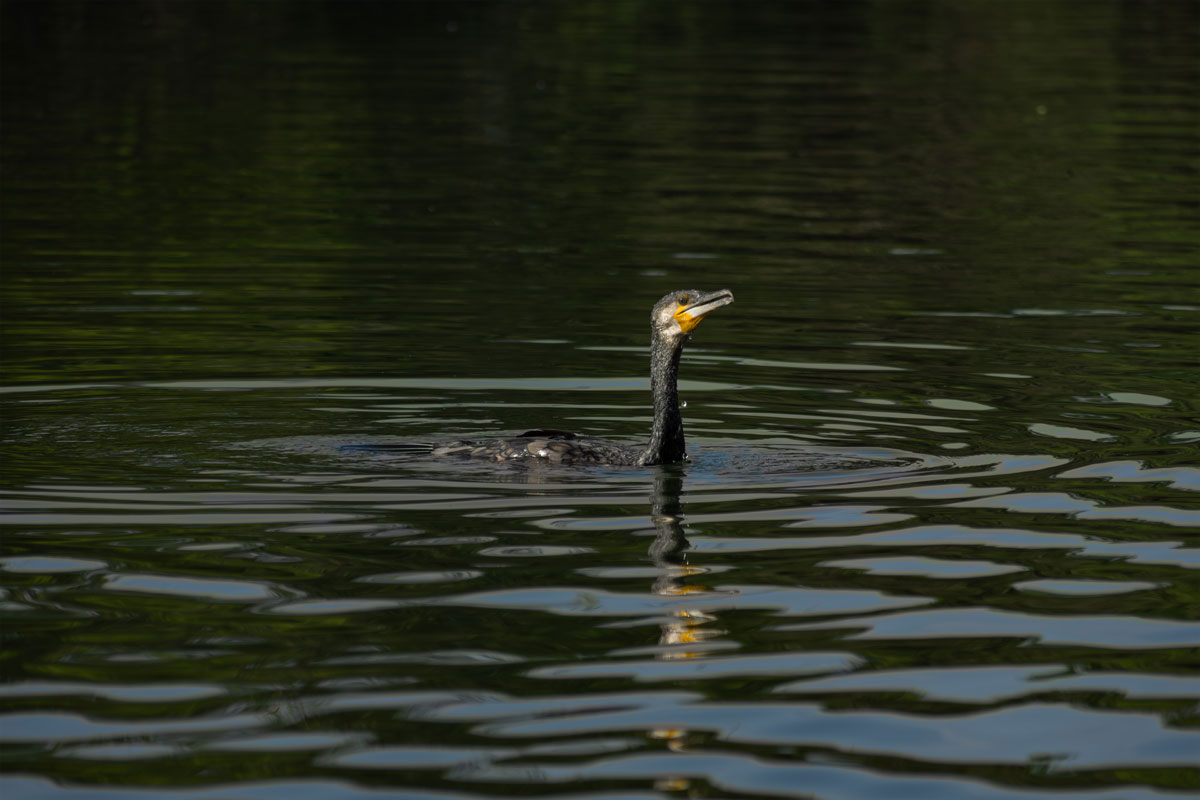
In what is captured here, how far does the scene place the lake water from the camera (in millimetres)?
7664

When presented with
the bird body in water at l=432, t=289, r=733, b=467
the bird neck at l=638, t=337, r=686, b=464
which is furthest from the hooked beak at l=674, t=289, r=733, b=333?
the bird neck at l=638, t=337, r=686, b=464

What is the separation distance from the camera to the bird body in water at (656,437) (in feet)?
39.8

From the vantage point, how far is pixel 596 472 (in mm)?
12227

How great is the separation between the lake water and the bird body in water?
22 centimetres

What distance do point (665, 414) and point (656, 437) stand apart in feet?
0.53

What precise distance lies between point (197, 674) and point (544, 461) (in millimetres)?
4156

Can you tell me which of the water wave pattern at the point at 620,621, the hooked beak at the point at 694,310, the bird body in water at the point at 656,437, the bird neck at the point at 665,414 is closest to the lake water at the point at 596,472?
the water wave pattern at the point at 620,621

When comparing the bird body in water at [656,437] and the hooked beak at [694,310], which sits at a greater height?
the hooked beak at [694,310]

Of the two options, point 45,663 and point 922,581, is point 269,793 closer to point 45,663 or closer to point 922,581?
point 45,663

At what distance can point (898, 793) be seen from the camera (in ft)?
23.4

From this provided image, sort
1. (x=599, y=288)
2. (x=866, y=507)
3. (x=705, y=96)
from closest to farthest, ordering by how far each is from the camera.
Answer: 1. (x=866, y=507)
2. (x=599, y=288)
3. (x=705, y=96)

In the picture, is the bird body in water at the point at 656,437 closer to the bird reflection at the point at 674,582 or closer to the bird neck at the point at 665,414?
the bird neck at the point at 665,414

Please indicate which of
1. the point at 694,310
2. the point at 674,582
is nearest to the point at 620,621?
the point at 674,582

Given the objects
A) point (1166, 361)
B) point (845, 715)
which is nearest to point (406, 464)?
point (845, 715)
